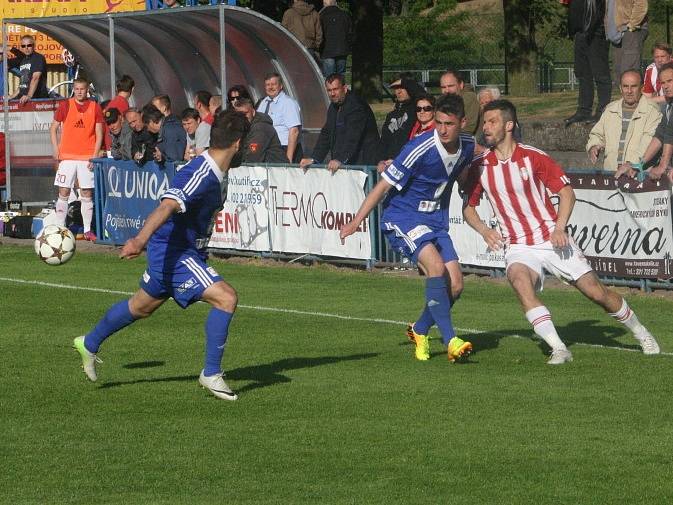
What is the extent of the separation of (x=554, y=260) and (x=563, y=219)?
0.37 m

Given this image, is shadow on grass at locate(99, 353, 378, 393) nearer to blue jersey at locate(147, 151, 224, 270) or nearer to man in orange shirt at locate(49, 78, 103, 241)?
blue jersey at locate(147, 151, 224, 270)

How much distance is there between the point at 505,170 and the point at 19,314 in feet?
18.1

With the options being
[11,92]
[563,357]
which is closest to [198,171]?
[563,357]

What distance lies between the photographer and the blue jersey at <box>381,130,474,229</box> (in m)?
11.0

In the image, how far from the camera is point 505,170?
1086cm

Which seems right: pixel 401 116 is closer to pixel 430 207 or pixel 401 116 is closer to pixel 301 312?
pixel 301 312

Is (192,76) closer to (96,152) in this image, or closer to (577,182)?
(96,152)

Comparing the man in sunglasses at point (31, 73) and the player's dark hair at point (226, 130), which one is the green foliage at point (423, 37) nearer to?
the man in sunglasses at point (31, 73)

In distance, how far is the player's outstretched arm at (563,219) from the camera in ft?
35.0

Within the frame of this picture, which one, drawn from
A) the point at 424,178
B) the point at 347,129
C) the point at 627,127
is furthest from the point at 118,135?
the point at 424,178

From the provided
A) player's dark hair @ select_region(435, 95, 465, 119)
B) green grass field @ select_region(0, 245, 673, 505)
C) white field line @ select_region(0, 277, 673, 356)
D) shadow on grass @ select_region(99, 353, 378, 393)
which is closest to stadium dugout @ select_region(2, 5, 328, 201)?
white field line @ select_region(0, 277, 673, 356)

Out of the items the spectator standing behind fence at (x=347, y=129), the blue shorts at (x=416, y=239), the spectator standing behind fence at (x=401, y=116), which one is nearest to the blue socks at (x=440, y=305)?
the blue shorts at (x=416, y=239)

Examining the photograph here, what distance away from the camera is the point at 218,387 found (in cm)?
960

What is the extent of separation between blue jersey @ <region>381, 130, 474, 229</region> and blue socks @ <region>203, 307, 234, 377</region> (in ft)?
6.68
